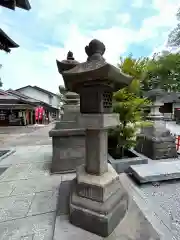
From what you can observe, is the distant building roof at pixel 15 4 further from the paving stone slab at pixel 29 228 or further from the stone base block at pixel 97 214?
the paving stone slab at pixel 29 228

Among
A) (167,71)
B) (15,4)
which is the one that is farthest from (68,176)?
(167,71)

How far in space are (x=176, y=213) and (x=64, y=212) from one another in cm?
183

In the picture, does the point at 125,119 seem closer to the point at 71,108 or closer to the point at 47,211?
the point at 71,108

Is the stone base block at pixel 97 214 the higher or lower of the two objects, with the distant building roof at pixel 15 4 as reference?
lower

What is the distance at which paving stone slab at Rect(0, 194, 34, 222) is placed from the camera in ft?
8.21

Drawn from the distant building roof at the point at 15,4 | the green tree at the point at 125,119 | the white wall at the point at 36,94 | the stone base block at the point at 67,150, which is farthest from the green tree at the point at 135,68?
the white wall at the point at 36,94

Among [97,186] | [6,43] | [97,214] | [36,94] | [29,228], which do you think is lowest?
[29,228]

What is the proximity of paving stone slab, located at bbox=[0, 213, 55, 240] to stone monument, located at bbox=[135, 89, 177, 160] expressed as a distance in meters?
4.05

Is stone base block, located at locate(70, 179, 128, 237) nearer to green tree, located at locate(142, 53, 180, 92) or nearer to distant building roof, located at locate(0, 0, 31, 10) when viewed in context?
distant building roof, located at locate(0, 0, 31, 10)

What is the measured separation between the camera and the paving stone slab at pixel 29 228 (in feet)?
6.87

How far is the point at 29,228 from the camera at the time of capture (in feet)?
7.34

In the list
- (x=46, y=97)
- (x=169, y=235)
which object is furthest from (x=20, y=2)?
(x=46, y=97)

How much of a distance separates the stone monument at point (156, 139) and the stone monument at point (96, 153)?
3361 millimetres

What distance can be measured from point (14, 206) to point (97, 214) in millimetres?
1629
